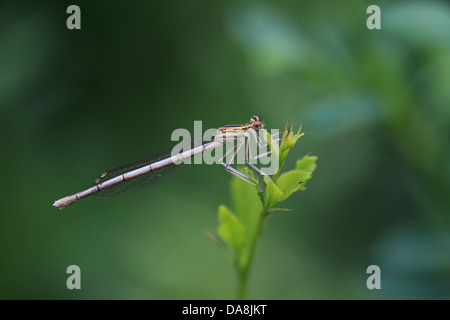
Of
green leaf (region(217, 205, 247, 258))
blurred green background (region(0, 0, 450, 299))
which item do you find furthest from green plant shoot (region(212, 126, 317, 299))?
blurred green background (region(0, 0, 450, 299))

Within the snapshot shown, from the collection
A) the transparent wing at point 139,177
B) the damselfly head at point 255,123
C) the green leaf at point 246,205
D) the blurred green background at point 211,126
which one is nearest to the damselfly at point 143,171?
the transparent wing at point 139,177

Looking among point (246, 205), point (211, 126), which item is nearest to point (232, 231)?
point (246, 205)

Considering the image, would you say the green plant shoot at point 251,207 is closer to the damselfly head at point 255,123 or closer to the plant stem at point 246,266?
the plant stem at point 246,266

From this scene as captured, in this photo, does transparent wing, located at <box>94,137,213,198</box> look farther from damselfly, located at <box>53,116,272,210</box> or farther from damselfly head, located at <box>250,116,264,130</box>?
damselfly head, located at <box>250,116,264,130</box>

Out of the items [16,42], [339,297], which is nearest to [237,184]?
[339,297]

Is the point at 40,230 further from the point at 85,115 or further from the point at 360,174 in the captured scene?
the point at 360,174

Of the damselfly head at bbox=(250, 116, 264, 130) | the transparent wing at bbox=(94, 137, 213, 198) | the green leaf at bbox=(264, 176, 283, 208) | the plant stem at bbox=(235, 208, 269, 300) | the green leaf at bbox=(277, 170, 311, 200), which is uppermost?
the damselfly head at bbox=(250, 116, 264, 130)

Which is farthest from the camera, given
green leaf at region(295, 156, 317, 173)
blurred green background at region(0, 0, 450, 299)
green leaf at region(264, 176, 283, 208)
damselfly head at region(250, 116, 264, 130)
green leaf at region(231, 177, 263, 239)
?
blurred green background at region(0, 0, 450, 299)
